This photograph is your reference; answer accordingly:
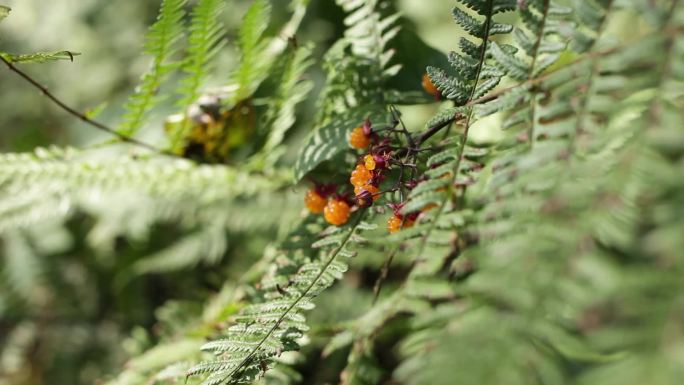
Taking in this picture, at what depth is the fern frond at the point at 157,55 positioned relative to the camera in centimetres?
165

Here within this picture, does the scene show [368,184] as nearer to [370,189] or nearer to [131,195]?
[370,189]

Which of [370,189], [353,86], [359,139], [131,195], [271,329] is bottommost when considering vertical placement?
[271,329]

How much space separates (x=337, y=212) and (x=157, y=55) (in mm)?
721

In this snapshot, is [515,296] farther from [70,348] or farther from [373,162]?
[70,348]

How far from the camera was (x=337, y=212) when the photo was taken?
5.01 ft

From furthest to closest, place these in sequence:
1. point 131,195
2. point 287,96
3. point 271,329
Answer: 1. point 131,195
2. point 287,96
3. point 271,329

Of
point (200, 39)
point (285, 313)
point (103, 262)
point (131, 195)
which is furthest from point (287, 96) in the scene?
point (103, 262)

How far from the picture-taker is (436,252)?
114cm

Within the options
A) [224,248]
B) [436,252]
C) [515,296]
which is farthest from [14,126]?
[515,296]

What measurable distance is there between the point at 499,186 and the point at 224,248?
210 centimetres

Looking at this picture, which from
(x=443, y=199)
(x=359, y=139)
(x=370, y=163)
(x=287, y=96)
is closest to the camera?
(x=443, y=199)

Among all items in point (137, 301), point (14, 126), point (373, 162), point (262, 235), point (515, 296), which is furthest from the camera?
point (14, 126)

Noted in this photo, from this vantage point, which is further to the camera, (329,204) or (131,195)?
(131,195)

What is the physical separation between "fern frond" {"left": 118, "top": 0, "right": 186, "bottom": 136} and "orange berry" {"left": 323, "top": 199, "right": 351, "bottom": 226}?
25.6 inches
